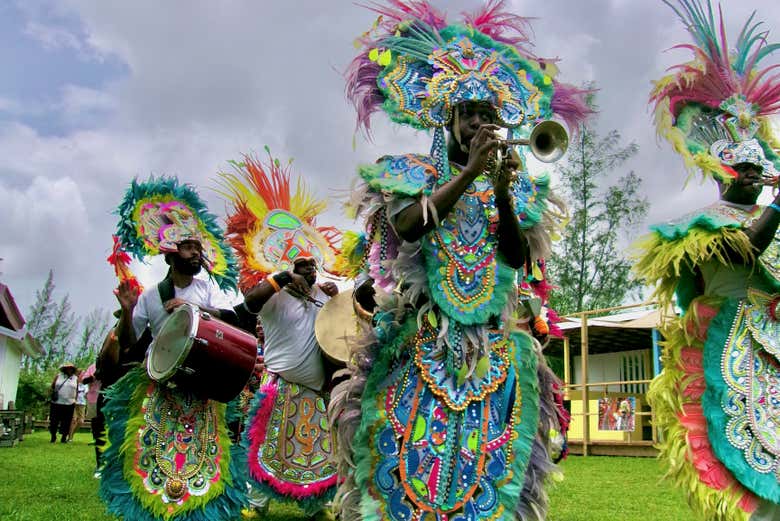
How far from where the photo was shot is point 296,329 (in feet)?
20.3

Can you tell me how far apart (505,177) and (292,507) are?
4.94 metres

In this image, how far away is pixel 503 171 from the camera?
292cm

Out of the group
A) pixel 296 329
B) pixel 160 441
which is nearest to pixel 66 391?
pixel 296 329

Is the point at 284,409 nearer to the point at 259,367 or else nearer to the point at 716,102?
the point at 259,367

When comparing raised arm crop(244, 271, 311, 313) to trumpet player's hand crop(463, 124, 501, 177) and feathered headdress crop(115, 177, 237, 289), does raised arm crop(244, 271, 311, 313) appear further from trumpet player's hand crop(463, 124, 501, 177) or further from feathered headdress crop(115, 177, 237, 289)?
trumpet player's hand crop(463, 124, 501, 177)

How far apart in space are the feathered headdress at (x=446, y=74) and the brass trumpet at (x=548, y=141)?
0.19 m

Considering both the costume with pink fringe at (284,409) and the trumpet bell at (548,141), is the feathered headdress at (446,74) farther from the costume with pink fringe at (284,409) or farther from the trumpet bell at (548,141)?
the costume with pink fringe at (284,409)

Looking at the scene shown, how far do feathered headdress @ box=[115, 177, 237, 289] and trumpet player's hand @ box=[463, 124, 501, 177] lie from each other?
10.8 ft

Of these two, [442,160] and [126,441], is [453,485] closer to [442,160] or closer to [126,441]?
[442,160]

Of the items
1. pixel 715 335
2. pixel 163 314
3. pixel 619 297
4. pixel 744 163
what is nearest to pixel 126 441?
pixel 163 314

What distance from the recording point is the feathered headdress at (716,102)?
4594 millimetres

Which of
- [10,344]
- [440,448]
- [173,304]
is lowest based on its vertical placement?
[440,448]

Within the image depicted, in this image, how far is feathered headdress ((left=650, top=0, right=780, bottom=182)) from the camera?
4594 mm

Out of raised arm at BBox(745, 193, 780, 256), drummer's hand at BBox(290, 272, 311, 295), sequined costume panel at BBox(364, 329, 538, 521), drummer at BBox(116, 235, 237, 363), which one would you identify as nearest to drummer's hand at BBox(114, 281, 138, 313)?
drummer at BBox(116, 235, 237, 363)
